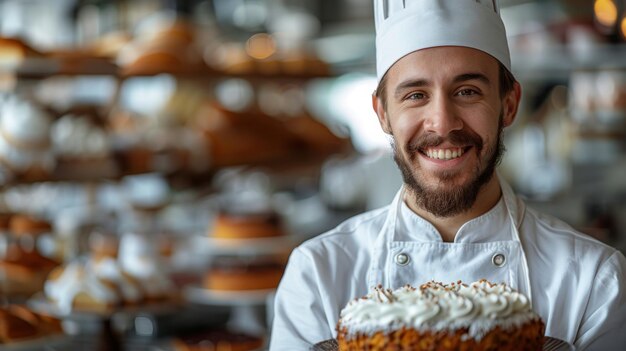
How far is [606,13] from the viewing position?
4469mm

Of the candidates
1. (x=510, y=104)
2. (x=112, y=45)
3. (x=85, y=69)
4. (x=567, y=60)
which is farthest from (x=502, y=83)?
(x=112, y=45)

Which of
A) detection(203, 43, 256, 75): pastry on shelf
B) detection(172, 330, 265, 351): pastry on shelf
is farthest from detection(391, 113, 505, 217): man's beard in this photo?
detection(203, 43, 256, 75): pastry on shelf

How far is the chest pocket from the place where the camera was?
1715mm

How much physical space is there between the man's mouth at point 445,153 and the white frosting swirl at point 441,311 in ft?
0.93

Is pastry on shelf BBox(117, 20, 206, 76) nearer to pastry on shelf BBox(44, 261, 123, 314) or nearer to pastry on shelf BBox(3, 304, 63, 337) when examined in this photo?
pastry on shelf BBox(44, 261, 123, 314)

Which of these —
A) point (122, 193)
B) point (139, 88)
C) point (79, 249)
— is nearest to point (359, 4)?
point (139, 88)

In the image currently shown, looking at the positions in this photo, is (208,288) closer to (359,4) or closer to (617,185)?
(617,185)

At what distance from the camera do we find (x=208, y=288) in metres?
3.65

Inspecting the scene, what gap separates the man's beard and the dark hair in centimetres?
5

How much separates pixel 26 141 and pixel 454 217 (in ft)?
6.66

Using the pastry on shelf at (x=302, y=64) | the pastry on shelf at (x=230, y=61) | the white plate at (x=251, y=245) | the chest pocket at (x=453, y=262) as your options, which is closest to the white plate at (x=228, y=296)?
the white plate at (x=251, y=245)

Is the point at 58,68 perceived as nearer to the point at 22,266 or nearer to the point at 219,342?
the point at 22,266

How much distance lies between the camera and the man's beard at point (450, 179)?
166 centimetres

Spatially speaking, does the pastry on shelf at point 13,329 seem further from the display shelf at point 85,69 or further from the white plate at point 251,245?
the white plate at point 251,245
